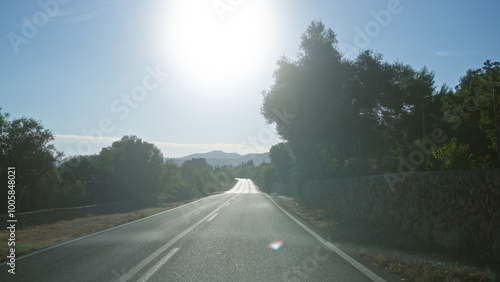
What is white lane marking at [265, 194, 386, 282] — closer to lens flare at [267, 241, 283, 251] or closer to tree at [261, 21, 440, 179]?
lens flare at [267, 241, 283, 251]

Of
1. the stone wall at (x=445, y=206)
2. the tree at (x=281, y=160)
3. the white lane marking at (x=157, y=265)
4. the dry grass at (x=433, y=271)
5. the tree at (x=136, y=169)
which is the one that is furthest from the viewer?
the tree at (x=281, y=160)

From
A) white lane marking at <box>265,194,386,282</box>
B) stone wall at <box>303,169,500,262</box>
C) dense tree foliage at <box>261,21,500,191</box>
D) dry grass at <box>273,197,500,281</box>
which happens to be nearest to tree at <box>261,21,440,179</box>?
dense tree foliage at <box>261,21,500,191</box>

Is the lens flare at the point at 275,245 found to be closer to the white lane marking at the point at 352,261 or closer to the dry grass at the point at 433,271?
the white lane marking at the point at 352,261

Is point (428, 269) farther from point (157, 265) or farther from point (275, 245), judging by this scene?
point (157, 265)

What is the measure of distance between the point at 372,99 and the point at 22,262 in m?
23.2

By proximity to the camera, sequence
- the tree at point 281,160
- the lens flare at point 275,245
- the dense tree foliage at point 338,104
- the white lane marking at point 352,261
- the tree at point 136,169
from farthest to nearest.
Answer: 1. the tree at point 281,160
2. the tree at point 136,169
3. the dense tree foliage at point 338,104
4. the lens flare at point 275,245
5. the white lane marking at point 352,261

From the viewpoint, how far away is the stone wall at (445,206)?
6.39m

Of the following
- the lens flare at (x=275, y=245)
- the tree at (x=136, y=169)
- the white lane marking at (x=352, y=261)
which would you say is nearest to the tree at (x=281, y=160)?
the tree at (x=136, y=169)

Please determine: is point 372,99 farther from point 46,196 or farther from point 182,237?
point 46,196

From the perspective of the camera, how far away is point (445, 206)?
25.0 ft

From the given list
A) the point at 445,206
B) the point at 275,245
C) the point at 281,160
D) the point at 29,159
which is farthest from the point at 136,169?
the point at 281,160

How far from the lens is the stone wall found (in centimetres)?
639

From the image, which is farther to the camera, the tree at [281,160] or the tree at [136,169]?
the tree at [281,160]

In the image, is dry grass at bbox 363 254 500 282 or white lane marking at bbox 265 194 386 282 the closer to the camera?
dry grass at bbox 363 254 500 282
